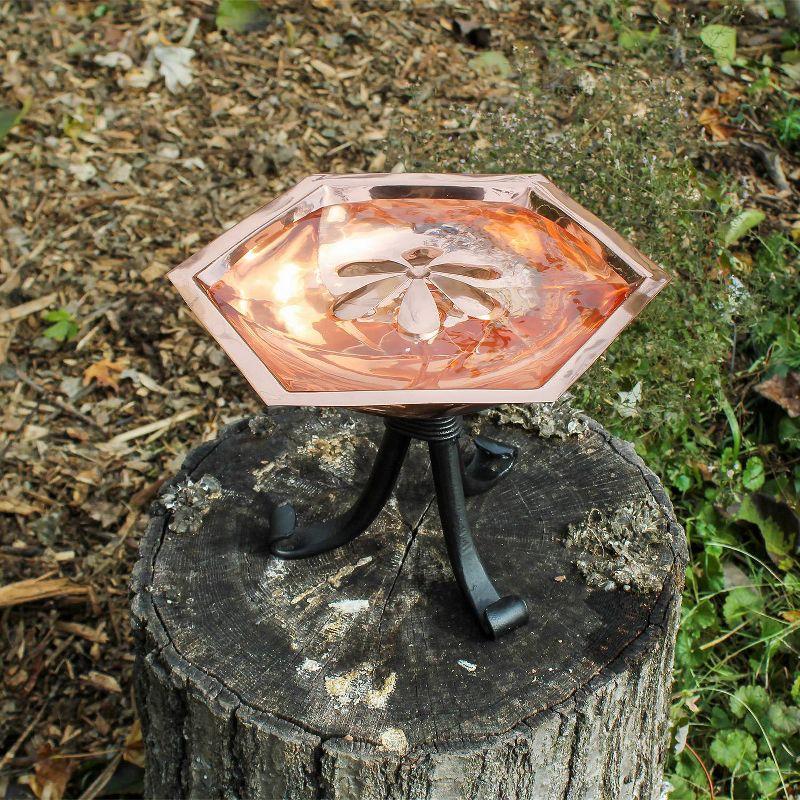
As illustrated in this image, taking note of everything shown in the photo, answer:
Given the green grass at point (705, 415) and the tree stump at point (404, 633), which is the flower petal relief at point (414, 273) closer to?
the tree stump at point (404, 633)

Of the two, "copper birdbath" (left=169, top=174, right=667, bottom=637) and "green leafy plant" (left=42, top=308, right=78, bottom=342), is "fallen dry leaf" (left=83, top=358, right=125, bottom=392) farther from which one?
"copper birdbath" (left=169, top=174, right=667, bottom=637)

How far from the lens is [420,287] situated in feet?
5.06

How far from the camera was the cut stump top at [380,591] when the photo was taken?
1.54 metres

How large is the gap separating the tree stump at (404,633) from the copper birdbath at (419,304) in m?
0.09

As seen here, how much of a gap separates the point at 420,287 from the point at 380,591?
0.55 meters

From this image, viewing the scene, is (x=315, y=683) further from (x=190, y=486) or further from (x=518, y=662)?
(x=190, y=486)

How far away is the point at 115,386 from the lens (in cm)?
305

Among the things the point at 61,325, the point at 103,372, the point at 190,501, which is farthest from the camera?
the point at 61,325

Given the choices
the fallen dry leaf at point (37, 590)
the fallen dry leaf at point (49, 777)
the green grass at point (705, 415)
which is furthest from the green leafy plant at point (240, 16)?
the fallen dry leaf at point (49, 777)

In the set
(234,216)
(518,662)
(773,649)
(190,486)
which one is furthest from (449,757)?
(234,216)

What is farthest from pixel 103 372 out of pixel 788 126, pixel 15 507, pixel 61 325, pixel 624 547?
pixel 788 126

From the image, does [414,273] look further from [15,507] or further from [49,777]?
[15,507]

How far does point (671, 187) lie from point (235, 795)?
1.87m

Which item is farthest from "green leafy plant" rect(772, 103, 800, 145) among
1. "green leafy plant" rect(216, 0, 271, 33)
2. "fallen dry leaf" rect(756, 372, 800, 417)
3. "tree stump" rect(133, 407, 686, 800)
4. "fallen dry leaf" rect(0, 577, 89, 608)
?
"fallen dry leaf" rect(0, 577, 89, 608)
